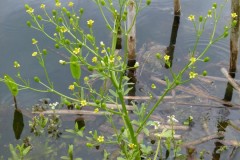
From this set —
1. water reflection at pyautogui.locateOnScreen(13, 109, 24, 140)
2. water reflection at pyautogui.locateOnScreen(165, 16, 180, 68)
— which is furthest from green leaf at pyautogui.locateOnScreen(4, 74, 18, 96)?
water reflection at pyautogui.locateOnScreen(165, 16, 180, 68)

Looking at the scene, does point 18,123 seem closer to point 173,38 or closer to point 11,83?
point 11,83

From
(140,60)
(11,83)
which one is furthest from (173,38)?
(11,83)

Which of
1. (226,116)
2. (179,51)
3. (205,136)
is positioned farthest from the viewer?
(179,51)

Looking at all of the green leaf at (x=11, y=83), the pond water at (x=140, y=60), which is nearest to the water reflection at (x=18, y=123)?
the pond water at (x=140, y=60)

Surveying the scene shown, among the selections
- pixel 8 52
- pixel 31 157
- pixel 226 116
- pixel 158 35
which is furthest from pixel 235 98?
pixel 8 52

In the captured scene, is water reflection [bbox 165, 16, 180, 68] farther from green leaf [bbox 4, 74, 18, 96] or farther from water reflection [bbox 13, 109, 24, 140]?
green leaf [bbox 4, 74, 18, 96]

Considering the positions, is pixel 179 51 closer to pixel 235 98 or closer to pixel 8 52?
pixel 235 98

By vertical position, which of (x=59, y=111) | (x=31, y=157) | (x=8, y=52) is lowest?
(x=31, y=157)

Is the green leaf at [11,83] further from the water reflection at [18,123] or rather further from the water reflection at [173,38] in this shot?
the water reflection at [173,38]
